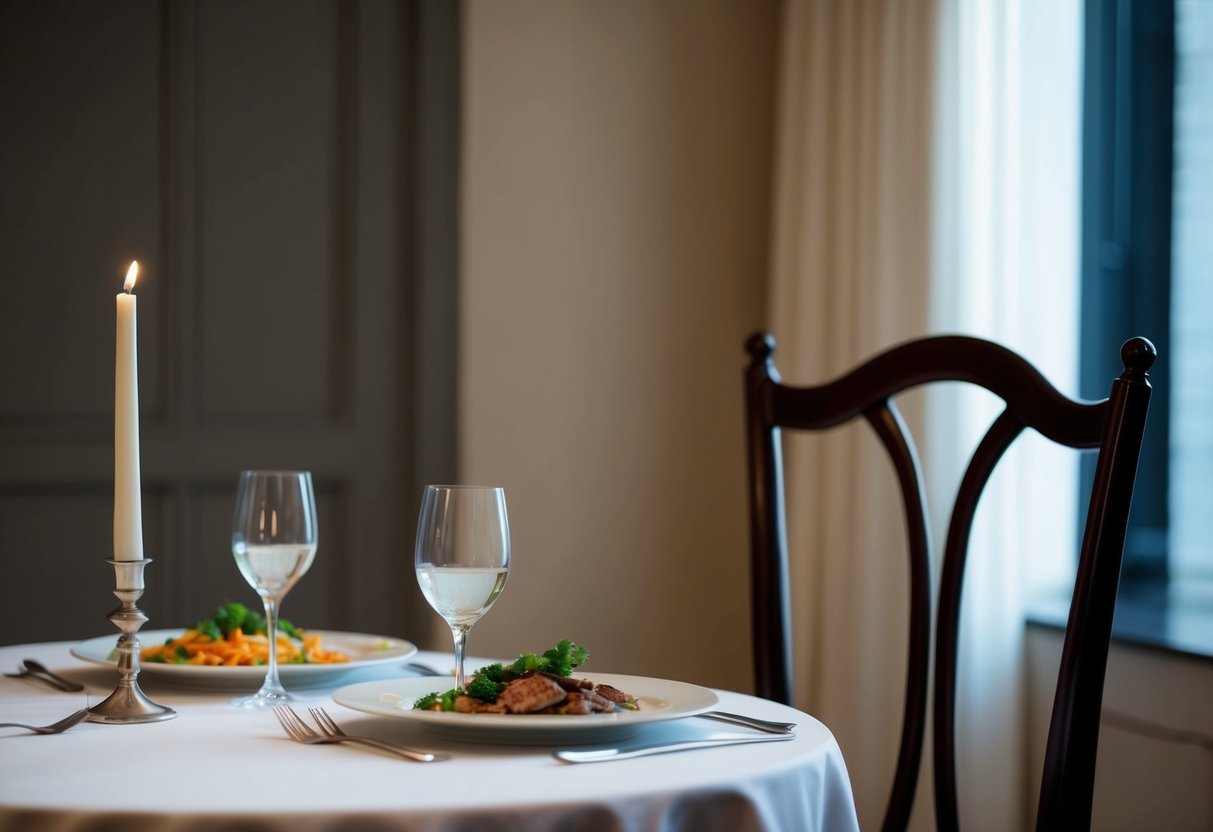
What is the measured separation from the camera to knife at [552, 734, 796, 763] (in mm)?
845

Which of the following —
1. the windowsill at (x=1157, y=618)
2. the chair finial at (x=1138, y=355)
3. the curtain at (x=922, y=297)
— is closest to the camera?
the chair finial at (x=1138, y=355)

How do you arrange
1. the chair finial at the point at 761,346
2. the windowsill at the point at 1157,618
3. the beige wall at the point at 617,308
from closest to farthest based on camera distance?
the chair finial at the point at 761,346 → the windowsill at the point at 1157,618 → the beige wall at the point at 617,308

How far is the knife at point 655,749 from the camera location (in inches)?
33.3

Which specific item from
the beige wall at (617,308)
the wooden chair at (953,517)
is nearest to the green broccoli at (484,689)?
the wooden chair at (953,517)

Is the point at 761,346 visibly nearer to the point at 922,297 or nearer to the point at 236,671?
the point at 236,671

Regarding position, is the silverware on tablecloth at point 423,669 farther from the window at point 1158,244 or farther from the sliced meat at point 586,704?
the window at point 1158,244

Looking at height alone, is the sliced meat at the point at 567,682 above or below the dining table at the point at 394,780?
above

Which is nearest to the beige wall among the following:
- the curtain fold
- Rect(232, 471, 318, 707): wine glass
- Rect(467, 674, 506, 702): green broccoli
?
the curtain fold

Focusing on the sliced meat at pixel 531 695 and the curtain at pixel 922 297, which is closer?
the sliced meat at pixel 531 695

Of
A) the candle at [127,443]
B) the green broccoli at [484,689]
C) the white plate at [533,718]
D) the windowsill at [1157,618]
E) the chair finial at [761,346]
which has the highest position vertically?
the chair finial at [761,346]

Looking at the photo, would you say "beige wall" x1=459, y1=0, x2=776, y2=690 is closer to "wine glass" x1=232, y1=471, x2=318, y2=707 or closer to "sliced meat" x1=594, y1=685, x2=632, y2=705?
"wine glass" x1=232, y1=471, x2=318, y2=707

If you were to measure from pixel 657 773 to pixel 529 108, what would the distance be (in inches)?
89.7

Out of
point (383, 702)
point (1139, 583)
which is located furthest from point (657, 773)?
point (1139, 583)

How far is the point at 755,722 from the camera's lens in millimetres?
969
